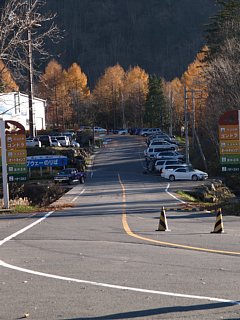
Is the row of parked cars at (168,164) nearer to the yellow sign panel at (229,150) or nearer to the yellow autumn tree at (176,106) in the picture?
the yellow autumn tree at (176,106)

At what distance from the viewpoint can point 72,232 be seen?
17.1 m

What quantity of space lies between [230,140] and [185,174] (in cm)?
2572

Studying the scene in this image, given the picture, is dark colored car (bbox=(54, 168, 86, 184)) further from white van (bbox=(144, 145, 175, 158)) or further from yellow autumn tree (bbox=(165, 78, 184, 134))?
yellow autumn tree (bbox=(165, 78, 184, 134))

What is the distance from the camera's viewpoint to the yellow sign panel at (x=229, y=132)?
28.3m

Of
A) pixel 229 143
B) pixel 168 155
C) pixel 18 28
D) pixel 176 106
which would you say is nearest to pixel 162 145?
pixel 168 155

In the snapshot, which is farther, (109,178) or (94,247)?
(109,178)

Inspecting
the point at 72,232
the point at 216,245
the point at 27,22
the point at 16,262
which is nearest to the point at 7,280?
the point at 16,262

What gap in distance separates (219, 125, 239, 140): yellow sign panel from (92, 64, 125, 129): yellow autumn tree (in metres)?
89.8

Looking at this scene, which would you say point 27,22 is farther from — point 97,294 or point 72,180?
point 72,180

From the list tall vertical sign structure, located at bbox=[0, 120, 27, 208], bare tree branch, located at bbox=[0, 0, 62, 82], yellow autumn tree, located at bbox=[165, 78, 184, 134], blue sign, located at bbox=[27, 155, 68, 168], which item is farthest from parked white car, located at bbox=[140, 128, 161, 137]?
bare tree branch, located at bbox=[0, 0, 62, 82]

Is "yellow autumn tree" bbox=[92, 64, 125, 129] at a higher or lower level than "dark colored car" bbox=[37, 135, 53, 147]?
higher

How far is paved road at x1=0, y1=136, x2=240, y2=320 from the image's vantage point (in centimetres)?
737

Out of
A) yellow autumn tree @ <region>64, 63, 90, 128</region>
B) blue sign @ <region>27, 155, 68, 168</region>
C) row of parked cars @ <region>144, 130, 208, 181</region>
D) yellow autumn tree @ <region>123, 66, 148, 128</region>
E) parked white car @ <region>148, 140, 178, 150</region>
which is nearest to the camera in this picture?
blue sign @ <region>27, 155, 68, 168</region>

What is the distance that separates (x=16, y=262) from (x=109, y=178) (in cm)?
4645
